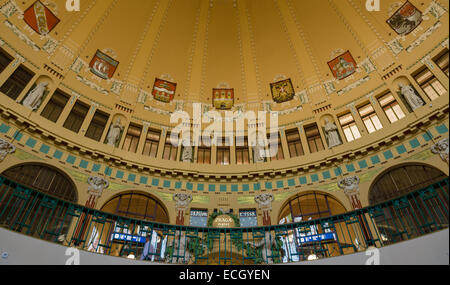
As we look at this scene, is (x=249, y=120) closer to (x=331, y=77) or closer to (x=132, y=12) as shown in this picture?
(x=331, y=77)

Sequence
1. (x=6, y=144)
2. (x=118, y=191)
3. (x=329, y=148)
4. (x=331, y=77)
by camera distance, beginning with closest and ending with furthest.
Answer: (x=6, y=144) → (x=118, y=191) → (x=329, y=148) → (x=331, y=77)

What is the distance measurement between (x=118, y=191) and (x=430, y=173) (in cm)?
1737

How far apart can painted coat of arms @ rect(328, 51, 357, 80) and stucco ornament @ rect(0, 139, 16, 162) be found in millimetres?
20566

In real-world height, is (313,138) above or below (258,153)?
above

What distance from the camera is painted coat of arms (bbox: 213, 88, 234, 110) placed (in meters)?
23.3

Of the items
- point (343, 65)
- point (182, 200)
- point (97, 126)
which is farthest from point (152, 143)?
point (343, 65)

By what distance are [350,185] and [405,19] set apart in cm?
1103

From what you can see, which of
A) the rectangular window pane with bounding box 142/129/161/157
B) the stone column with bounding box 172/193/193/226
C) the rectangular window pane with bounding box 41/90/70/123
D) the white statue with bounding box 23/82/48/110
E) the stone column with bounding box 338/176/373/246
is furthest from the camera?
the rectangular window pane with bounding box 142/129/161/157

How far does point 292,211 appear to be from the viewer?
18516mm

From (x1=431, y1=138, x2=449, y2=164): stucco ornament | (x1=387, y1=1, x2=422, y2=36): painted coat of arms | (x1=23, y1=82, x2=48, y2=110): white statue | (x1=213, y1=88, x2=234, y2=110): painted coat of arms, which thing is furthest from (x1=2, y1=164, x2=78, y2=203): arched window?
(x1=387, y1=1, x2=422, y2=36): painted coat of arms

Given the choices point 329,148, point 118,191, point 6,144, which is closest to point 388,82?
point 329,148

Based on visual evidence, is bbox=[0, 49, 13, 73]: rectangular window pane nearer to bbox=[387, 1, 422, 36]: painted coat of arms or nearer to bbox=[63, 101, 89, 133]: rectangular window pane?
bbox=[63, 101, 89, 133]: rectangular window pane

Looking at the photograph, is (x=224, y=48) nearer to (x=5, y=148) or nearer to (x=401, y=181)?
(x=401, y=181)

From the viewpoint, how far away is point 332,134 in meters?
19.5
